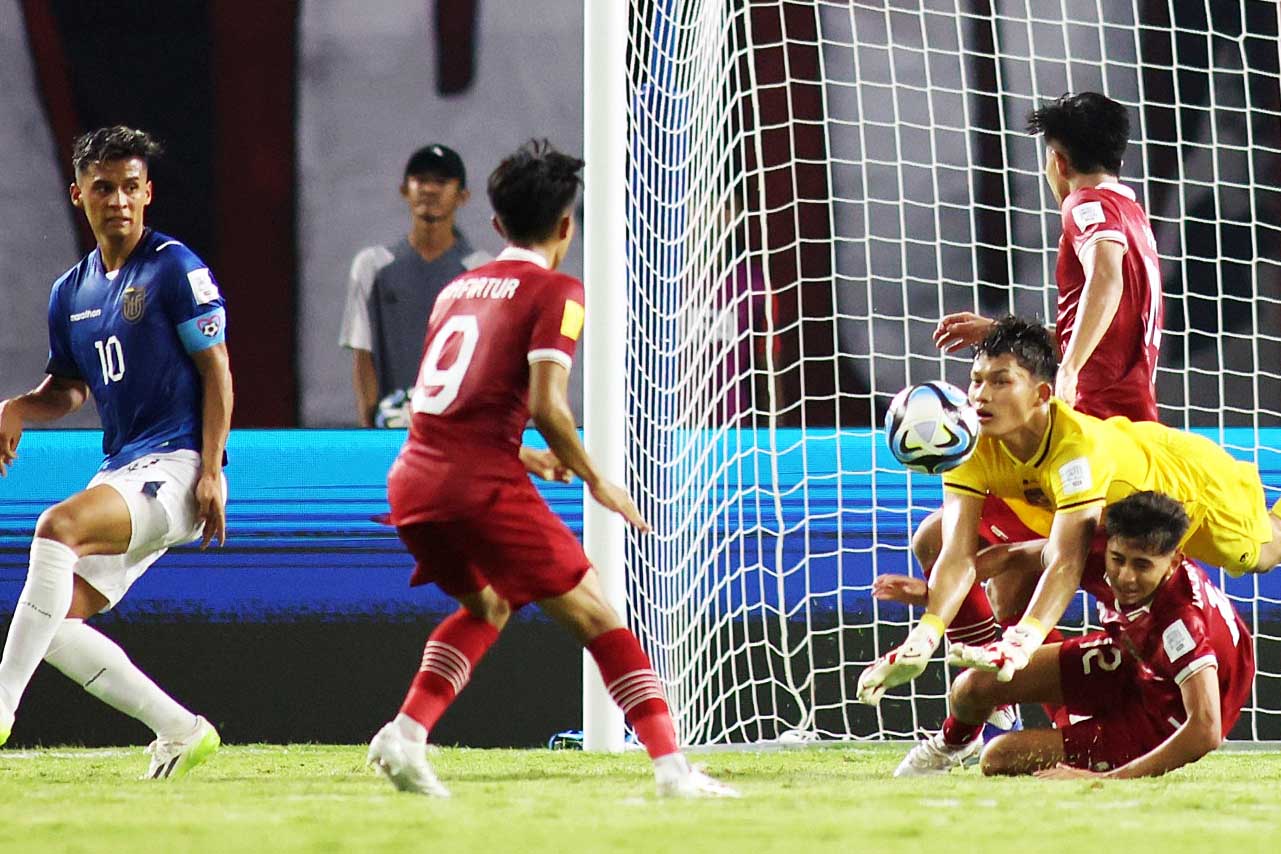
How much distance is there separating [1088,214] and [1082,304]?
227mm

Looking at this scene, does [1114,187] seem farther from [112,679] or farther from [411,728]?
[112,679]

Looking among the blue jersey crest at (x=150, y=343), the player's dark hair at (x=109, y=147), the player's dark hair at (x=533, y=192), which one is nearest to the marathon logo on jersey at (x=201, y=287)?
the blue jersey crest at (x=150, y=343)

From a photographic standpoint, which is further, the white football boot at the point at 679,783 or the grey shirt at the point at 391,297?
the grey shirt at the point at 391,297

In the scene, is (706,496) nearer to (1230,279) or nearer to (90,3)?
(1230,279)

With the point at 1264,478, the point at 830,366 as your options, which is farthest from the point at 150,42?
the point at 1264,478

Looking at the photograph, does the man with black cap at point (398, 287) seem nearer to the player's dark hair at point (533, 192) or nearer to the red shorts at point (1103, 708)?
the player's dark hair at point (533, 192)

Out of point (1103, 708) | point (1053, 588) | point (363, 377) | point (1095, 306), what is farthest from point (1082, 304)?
point (363, 377)

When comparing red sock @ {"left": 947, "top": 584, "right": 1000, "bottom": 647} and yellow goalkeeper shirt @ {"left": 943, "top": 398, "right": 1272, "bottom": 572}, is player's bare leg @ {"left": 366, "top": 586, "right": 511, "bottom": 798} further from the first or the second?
red sock @ {"left": 947, "top": 584, "right": 1000, "bottom": 647}

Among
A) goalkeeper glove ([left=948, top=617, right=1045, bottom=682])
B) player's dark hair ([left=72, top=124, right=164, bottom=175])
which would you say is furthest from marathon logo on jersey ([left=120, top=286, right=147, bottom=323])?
goalkeeper glove ([left=948, top=617, right=1045, bottom=682])

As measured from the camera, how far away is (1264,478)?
5.48 metres

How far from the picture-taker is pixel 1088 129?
162 inches

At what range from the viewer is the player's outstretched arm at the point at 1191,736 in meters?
3.53

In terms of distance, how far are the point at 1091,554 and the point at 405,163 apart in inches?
103

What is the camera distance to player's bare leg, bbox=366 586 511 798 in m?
3.25
